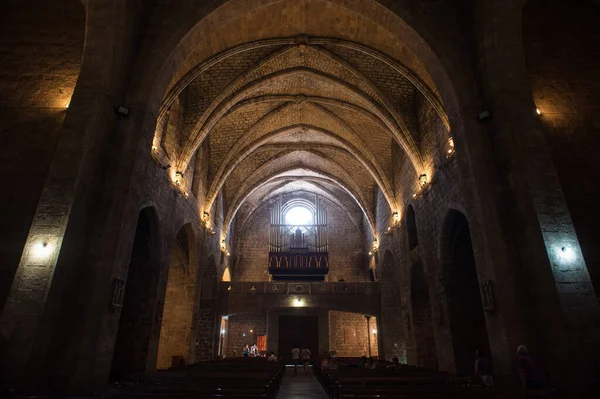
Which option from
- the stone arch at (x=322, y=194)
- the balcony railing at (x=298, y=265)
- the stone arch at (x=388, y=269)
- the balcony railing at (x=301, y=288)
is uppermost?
the stone arch at (x=322, y=194)

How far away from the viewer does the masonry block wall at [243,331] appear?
26.3 meters

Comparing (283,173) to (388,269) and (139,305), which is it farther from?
(139,305)

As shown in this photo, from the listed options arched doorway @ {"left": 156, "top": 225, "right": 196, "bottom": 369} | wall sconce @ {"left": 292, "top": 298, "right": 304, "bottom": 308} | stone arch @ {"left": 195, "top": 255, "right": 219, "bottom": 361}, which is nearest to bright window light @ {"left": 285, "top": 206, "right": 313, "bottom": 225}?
wall sconce @ {"left": 292, "top": 298, "right": 304, "bottom": 308}

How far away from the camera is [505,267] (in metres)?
7.56

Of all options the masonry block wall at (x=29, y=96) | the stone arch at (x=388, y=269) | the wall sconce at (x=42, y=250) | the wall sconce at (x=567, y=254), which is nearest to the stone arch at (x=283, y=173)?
the stone arch at (x=388, y=269)

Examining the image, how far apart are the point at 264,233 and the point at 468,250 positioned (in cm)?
1793

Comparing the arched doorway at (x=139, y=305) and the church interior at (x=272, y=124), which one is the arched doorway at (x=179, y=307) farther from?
the arched doorway at (x=139, y=305)

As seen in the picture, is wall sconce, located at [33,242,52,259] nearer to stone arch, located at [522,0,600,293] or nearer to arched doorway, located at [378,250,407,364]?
stone arch, located at [522,0,600,293]

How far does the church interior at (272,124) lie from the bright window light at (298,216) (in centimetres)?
1133

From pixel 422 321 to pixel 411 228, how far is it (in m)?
4.09

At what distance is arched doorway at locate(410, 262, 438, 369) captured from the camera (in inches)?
605

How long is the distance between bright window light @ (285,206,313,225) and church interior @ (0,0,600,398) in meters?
11.3

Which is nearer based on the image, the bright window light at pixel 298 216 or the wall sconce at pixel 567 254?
the wall sconce at pixel 567 254

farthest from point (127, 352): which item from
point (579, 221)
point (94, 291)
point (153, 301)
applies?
point (579, 221)
